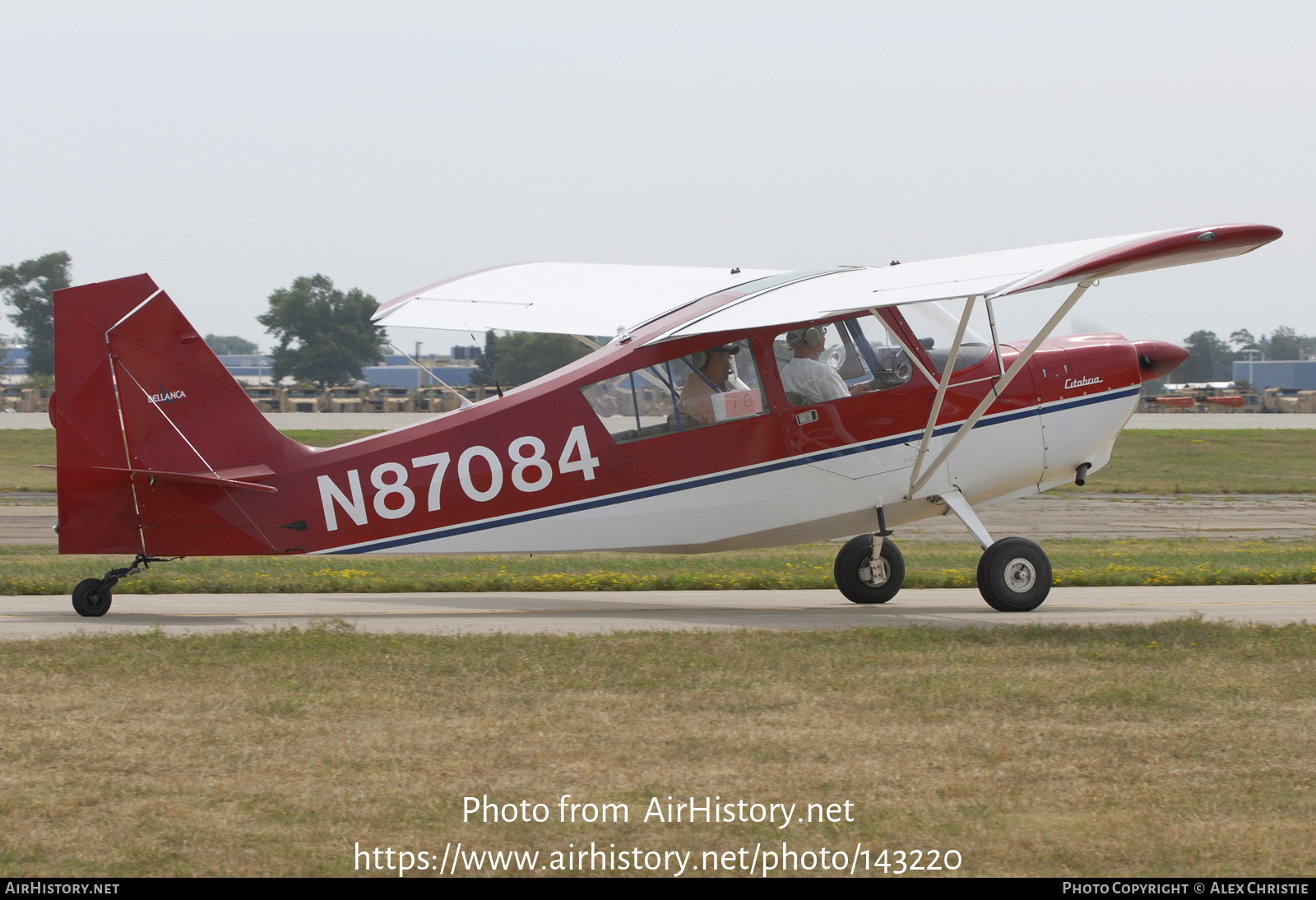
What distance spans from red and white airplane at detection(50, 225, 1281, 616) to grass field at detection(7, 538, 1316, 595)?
2031 millimetres

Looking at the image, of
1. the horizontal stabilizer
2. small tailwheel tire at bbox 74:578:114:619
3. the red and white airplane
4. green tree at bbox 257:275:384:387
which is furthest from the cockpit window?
green tree at bbox 257:275:384:387

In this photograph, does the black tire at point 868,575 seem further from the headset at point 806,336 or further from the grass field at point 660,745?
the grass field at point 660,745

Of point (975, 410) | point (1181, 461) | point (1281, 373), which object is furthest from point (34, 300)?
point (1281, 373)

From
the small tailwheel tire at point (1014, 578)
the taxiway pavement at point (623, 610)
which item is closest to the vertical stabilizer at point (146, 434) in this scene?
the taxiway pavement at point (623, 610)

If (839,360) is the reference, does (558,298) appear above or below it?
above

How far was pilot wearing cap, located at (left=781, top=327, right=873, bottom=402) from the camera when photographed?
10734 millimetres

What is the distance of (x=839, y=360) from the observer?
10.9 metres

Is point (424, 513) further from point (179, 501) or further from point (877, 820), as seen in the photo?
point (877, 820)

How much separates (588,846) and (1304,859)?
102 inches

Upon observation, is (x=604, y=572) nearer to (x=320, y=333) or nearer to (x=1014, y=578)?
(x=1014, y=578)

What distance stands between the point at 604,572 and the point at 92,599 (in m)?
5.48

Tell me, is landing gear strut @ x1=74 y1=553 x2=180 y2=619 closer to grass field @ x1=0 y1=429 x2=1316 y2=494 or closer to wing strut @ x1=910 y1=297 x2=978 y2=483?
wing strut @ x1=910 y1=297 x2=978 y2=483

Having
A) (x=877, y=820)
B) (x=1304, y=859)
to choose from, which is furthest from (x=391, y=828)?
(x=1304, y=859)

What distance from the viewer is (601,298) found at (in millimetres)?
12344
